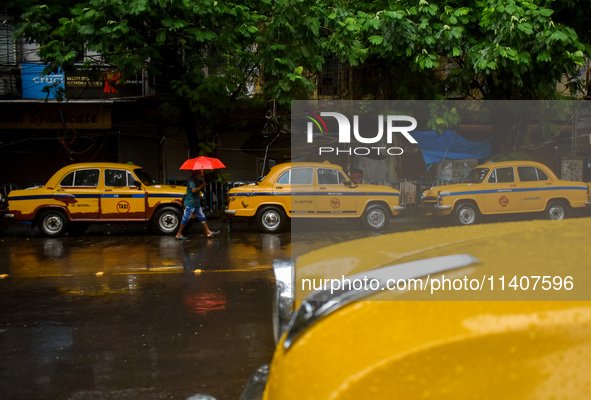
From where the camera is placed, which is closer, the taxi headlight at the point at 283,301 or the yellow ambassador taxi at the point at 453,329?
A: the yellow ambassador taxi at the point at 453,329

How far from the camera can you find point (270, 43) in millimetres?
12133

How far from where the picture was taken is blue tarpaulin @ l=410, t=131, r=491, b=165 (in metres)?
14.0

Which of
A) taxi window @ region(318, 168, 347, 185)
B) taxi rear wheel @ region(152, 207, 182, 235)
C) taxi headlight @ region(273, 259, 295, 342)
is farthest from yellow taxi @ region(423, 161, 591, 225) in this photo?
taxi rear wheel @ region(152, 207, 182, 235)

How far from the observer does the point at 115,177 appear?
1207cm

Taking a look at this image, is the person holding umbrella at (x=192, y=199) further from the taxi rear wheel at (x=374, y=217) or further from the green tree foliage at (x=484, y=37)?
the green tree foliage at (x=484, y=37)

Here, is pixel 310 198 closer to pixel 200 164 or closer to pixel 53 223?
pixel 200 164

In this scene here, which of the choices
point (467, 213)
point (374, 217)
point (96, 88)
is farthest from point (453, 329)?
point (96, 88)

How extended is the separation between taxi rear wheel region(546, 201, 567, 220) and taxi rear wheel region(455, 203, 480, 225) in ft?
5.56

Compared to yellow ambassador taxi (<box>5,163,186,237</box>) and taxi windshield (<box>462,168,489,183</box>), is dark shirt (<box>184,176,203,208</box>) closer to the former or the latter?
yellow ambassador taxi (<box>5,163,186,237</box>)

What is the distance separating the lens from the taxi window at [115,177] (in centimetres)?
1204

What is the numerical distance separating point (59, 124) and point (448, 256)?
697 inches

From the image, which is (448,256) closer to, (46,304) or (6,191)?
(46,304)

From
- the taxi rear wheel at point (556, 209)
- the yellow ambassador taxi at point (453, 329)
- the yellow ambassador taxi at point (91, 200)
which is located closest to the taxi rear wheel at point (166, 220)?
the yellow ambassador taxi at point (91, 200)

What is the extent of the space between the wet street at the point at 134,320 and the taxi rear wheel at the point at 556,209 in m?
3.82
